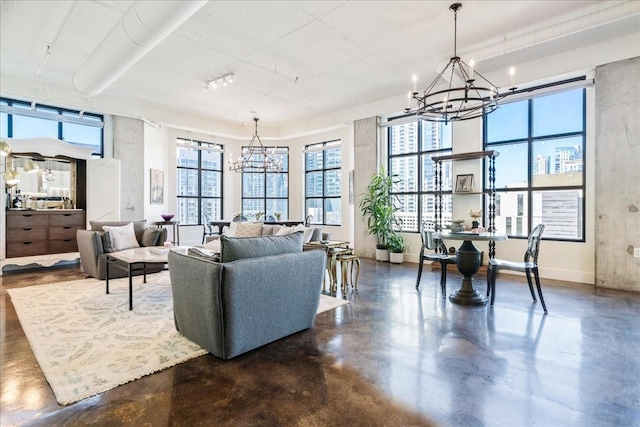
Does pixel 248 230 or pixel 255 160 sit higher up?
pixel 255 160

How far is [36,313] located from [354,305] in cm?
348

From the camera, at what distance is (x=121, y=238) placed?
5195 mm

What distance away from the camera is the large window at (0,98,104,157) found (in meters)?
5.89

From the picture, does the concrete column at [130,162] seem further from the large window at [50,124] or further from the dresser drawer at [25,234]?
the dresser drawer at [25,234]

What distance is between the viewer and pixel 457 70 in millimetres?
5250

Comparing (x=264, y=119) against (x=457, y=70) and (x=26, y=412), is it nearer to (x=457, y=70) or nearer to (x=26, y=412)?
(x=457, y=70)

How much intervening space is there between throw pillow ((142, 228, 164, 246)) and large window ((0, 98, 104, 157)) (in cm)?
268

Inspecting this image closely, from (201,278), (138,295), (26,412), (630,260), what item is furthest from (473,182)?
(26,412)

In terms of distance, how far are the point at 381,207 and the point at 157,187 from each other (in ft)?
17.9

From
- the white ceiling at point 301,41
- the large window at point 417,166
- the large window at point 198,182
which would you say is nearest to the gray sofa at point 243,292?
the white ceiling at point 301,41

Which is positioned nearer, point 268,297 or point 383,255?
point 268,297

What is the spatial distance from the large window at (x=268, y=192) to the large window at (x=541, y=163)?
5694 mm

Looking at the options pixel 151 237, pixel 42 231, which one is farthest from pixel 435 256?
pixel 42 231

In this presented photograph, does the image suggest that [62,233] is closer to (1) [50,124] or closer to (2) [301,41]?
(1) [50,124]
